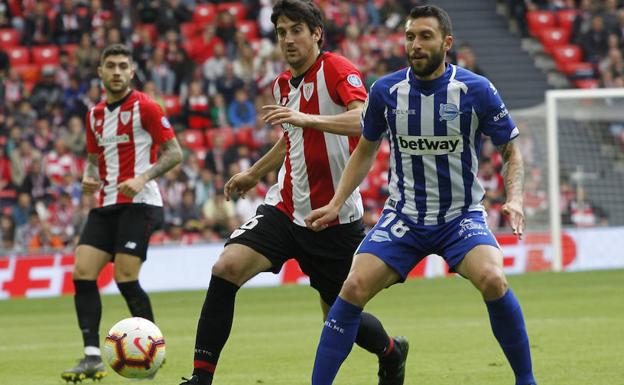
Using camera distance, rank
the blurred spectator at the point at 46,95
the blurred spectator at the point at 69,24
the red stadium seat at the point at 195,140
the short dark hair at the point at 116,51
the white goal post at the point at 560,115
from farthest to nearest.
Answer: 1. the blurred spectator at the point at 69,24
2. the blurred spectator at the point at 46,95
3. the red stadium seat at the point at 195,140
4. the white goal post at the point at 560,115
5. the short dark hair at the point at 116,51

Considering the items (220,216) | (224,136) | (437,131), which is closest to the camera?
(437,131)

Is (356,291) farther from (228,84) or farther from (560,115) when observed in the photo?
(228,84)

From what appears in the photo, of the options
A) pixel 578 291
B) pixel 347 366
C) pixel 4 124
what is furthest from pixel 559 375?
pixel 4 124

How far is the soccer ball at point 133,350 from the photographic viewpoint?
7.63 m

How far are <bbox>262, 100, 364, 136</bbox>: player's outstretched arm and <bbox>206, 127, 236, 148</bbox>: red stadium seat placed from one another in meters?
15.2

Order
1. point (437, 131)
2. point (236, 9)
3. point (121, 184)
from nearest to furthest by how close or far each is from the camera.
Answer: point (437, 131) → point (121, 184) → point (236, 9)

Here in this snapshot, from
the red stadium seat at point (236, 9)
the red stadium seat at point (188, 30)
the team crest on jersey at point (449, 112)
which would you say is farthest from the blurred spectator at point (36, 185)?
the team crest on jersey at point (449, 112)

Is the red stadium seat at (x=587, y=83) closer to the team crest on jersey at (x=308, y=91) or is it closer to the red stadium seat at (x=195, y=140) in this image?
the red stadium seat at (x=195, y=140)

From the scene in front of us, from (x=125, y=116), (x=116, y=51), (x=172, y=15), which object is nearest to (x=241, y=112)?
(x=172, y=15)

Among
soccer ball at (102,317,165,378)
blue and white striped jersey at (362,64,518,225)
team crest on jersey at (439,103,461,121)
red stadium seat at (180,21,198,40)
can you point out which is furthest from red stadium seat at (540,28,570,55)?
team crest on jersey at (439,103,461,121)

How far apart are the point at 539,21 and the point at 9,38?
1132 cm

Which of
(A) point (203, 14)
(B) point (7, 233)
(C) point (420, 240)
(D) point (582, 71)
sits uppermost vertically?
(C) point (420, 240)

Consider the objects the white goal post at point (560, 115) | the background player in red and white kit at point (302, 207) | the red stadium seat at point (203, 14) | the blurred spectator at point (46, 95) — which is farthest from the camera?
the red stadium seat at point (203, 14)

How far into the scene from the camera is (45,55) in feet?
77.8
